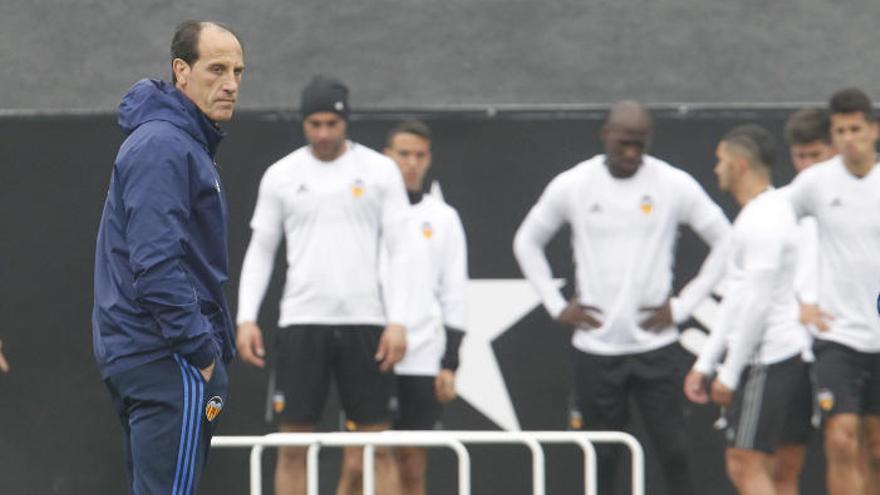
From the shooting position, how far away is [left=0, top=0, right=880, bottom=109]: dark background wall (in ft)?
40.3

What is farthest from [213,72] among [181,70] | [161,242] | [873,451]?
[873,451]

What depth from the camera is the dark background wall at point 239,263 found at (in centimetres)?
1148

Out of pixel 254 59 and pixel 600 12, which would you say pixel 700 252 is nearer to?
pixel 600 12

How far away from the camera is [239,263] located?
11.6 meters

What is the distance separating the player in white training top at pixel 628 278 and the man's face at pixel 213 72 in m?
4.44

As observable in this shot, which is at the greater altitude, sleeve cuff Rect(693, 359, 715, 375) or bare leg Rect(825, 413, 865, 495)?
sleeve cuff Rect(693, 359, 715, 375)

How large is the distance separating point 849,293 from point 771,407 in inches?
28.7

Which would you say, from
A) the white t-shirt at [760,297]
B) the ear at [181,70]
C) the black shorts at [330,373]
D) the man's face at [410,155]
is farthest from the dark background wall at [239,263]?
the ear at [181,70]

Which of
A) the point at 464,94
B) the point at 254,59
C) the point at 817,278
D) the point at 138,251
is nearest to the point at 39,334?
the point at 254,59

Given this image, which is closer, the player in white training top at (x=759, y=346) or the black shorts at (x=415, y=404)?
the player in white training top at (x=759, y=346)

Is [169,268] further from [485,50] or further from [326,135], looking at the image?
[485,50]

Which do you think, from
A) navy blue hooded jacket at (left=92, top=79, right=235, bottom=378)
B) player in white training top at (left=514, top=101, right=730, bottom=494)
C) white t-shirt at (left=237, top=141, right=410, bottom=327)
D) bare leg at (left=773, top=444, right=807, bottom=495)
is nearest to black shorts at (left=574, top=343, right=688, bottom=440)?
player in white training top at (left=514, top=101, right=730, bottom=494)

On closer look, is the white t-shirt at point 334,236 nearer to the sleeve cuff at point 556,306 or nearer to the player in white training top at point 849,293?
the sleeve cuff at point 556,306

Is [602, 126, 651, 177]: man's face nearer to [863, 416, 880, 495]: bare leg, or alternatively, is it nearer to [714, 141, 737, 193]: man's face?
[714, 141, 737, 193]: man's face
